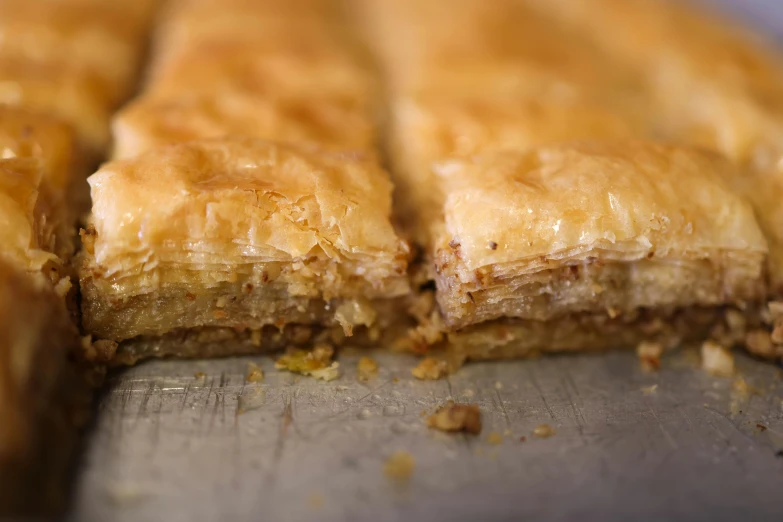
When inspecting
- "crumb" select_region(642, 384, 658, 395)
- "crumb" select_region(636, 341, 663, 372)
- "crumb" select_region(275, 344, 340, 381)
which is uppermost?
"crumb" select_region(636, 341, 663, 372)

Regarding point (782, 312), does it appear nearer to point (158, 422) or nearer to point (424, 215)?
point (424, 215)

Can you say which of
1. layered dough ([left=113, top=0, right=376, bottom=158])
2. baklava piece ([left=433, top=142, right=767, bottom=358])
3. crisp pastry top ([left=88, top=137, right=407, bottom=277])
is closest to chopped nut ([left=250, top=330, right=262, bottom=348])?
crisp pastry top ([left=88, top=137, right=407, bottom=277])

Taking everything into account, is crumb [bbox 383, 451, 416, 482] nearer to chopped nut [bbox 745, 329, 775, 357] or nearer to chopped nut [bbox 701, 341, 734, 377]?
chopped nut [bbox 701, 341, 734, 377]

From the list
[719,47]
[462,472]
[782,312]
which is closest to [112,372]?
[462,472]

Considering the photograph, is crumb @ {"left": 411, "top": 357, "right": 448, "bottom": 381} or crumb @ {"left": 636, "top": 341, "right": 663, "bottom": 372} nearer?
crumb @ {"left": 411, "top": 357, "right": 448, "bottom": 381}

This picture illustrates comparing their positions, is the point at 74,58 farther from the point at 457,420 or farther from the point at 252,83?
the point at 457,420
